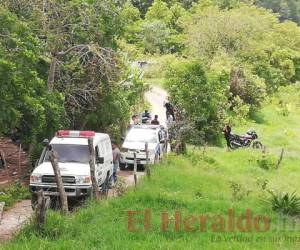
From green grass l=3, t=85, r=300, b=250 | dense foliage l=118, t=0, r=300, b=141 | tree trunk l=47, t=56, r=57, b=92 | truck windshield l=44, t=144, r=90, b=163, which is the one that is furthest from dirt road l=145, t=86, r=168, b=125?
truck windshield l=44, t=144, r=90, b=163

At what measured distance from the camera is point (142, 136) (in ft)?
74.7

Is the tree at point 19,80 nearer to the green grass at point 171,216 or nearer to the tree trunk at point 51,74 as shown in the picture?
the tree trunk at point 51,74

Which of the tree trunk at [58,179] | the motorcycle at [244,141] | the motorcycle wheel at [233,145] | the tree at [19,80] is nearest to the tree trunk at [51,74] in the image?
the tree at [19,80]

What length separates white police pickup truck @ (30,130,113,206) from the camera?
14414 mm

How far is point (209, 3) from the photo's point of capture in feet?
257

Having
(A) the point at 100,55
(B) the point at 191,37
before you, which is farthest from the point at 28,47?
(B) the point at 191,37

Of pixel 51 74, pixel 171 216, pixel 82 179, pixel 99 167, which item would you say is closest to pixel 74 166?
pixel 82 179

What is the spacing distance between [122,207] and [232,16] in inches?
1494

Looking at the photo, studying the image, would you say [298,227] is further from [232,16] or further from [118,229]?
[232,16]

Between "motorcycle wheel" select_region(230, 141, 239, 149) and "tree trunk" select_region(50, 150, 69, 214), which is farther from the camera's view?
"motorcycle wheel" select_region(230, 141, 239, 149)

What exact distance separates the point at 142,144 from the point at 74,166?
7382 mm

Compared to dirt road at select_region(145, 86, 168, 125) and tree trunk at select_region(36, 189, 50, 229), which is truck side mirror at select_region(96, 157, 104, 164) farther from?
dirt road at select_region(145, 86, 168, 125)

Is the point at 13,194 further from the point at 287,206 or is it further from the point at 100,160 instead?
the point at 287,206

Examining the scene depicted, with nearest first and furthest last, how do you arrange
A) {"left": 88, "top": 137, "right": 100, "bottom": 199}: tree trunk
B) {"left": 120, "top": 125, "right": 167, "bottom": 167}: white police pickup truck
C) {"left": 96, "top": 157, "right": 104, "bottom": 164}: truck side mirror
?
{"left": 88, "top": 137, "right": 100, "bottom": 199}: tree trunk
{"left": 96, "top": 157, "right": 104, "bottom": 164}: truck side mirror
{"left": 120, "top": 125, "right": 167, "bottom": 167}: white police pickup truck
